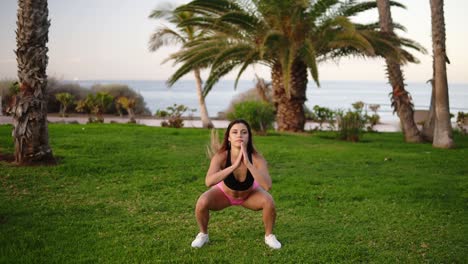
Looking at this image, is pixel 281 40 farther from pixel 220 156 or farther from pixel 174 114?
pixel 220 156

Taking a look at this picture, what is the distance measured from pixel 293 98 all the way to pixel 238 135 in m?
11.8

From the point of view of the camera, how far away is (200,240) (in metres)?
4.86

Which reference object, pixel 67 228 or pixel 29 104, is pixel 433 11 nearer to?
pixel 29 104

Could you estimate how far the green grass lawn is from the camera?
4.71 metres

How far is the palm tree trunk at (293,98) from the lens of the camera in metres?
16.2

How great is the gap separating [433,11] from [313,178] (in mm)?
7426

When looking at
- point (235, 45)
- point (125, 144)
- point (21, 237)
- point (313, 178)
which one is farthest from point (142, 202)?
point (235, 45)

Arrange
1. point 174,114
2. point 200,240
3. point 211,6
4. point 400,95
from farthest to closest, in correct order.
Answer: point 174,114, point 211,6, point 400,95, point 200,240

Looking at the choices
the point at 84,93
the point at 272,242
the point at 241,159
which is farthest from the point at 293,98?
the point at 84,93

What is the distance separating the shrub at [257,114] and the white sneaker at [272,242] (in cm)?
1046

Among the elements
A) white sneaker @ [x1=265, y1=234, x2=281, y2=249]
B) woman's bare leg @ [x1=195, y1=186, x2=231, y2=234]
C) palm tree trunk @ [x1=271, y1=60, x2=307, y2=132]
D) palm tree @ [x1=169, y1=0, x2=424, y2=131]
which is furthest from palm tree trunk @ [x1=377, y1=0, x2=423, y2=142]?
woman's bare leg @ [x1=195, y1=186, x2=231, y2=234]

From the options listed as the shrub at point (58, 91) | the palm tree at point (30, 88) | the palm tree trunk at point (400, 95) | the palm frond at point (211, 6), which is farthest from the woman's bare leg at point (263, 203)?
the shrub at point (58, 91)

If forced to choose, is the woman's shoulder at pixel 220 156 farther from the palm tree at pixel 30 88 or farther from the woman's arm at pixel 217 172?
the palm tree at pixel 30 88

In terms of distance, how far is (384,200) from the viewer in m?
6.91
